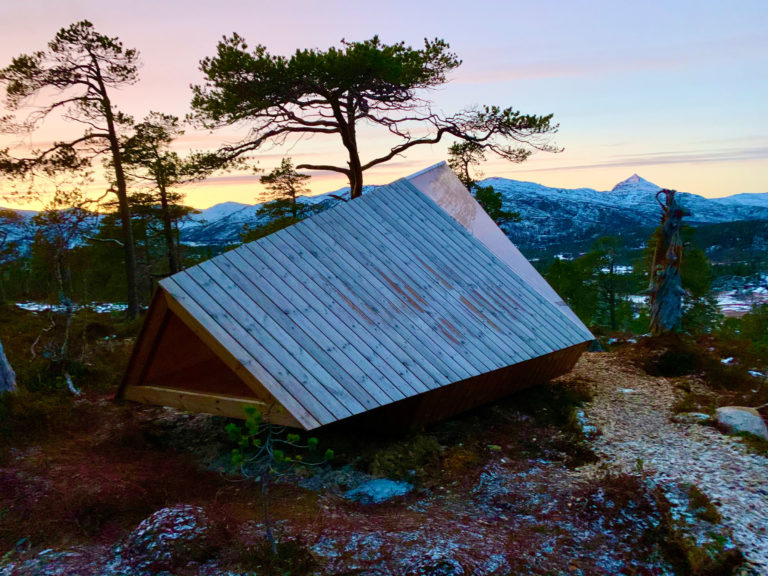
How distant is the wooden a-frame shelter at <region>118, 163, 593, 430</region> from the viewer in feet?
17.0

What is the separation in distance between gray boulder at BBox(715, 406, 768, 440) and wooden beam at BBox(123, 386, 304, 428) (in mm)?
5911

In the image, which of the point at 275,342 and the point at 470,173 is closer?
the point at 275,342

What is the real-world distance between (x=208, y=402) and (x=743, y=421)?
6842mm

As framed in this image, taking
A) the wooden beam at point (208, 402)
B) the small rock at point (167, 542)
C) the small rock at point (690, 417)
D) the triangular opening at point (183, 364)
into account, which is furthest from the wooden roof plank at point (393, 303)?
the small rock at point (690, 417)

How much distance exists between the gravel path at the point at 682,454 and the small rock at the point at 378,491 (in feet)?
8.39

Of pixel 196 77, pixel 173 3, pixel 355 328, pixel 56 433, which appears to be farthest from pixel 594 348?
pixel 196 77

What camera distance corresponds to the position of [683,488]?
520 cm

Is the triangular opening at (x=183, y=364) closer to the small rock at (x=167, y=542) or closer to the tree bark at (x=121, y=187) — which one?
the small rock at (x=167, y=542)

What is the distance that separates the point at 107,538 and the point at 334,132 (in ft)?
50.2

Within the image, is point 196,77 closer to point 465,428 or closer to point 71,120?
point 71,120

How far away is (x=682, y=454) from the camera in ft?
20.4

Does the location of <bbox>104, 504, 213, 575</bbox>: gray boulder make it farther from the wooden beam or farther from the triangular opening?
the triangular opening

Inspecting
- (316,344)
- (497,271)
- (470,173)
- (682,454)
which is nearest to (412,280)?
(497,271)

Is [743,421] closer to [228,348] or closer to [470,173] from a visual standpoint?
[228,348]
